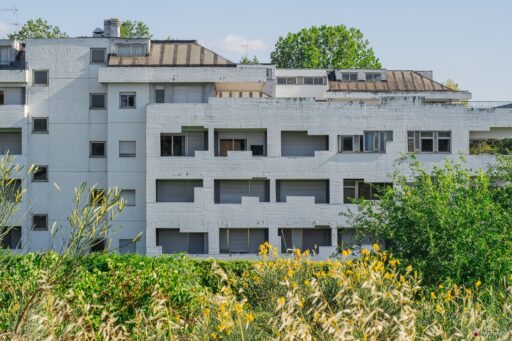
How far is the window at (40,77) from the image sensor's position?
4106cm

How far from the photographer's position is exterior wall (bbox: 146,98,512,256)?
38.9m

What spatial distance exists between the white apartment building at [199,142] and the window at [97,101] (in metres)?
0.05

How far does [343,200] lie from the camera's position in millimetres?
39594

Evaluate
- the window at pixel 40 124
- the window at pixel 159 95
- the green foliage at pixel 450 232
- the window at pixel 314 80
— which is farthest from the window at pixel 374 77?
the green foliage at pixel 450 232

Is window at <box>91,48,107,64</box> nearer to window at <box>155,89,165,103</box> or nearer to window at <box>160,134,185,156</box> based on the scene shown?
window at <box>155,89,165,103</box>

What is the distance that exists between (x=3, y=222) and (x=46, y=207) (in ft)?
111

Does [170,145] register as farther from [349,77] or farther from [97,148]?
[349,77]

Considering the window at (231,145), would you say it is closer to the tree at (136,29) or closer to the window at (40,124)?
the window at (40,124)

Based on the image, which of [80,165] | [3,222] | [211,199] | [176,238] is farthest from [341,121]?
[3,222]

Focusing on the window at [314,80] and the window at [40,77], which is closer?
the window at [40,77]

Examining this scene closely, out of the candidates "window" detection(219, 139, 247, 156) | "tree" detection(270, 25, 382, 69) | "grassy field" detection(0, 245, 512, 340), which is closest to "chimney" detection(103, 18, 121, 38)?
"window" detection(219, 139, 247, 156)

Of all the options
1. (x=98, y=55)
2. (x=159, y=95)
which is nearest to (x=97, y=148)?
(x=159, y=95)

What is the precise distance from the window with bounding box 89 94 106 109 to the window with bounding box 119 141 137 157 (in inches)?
98.6

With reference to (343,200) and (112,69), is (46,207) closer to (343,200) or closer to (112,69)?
(112,69)
